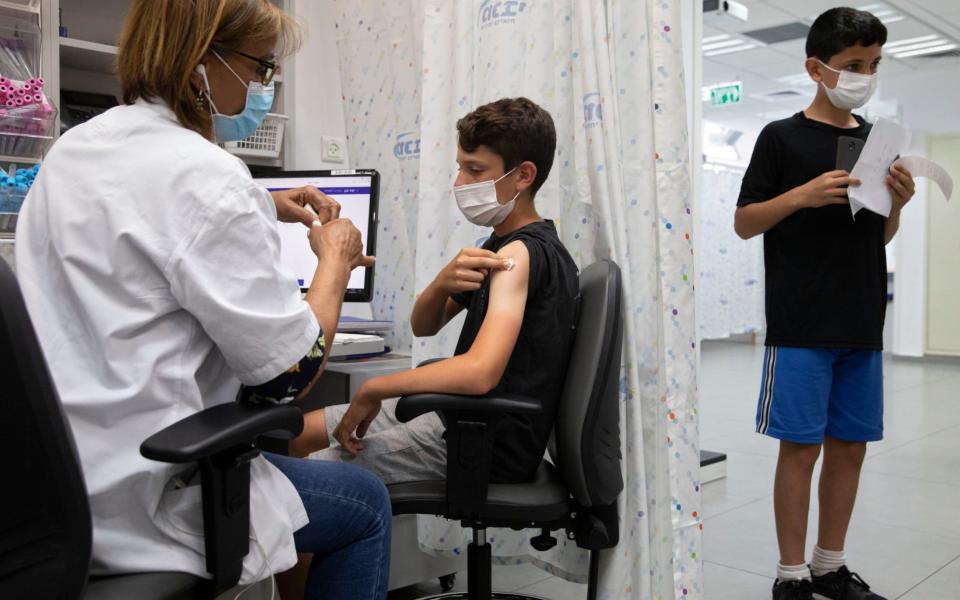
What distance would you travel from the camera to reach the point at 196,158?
3.22ft

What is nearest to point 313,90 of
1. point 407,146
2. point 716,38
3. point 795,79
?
point 407,146

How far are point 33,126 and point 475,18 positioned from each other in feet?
3.74

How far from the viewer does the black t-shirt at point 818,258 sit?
1.99 meters

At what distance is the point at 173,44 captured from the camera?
107 centimetres

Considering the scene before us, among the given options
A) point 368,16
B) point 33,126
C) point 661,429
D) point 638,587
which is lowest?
point 638,587

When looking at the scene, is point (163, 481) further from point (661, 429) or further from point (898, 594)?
point (898, 594)

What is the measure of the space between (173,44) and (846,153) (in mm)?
1543

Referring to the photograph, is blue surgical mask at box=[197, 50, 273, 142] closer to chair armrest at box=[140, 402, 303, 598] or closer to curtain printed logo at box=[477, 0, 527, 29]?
chair armrest at box=[140, 402, 303, 598]

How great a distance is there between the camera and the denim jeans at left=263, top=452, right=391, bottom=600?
3.84ft

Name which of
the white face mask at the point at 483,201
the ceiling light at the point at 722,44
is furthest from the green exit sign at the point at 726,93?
the white face mask at the point at 483,201

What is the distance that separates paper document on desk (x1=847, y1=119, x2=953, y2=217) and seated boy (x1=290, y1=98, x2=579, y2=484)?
2.52ft

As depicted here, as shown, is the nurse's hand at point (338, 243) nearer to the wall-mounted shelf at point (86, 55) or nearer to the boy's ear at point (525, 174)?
the boy's ear at point (525, 174)

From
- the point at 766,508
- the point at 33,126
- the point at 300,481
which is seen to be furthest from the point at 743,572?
the point at 33,126

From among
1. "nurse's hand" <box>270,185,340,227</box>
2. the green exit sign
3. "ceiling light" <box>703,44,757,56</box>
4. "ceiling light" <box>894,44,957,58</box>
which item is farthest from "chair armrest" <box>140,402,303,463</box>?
the green exit sign
